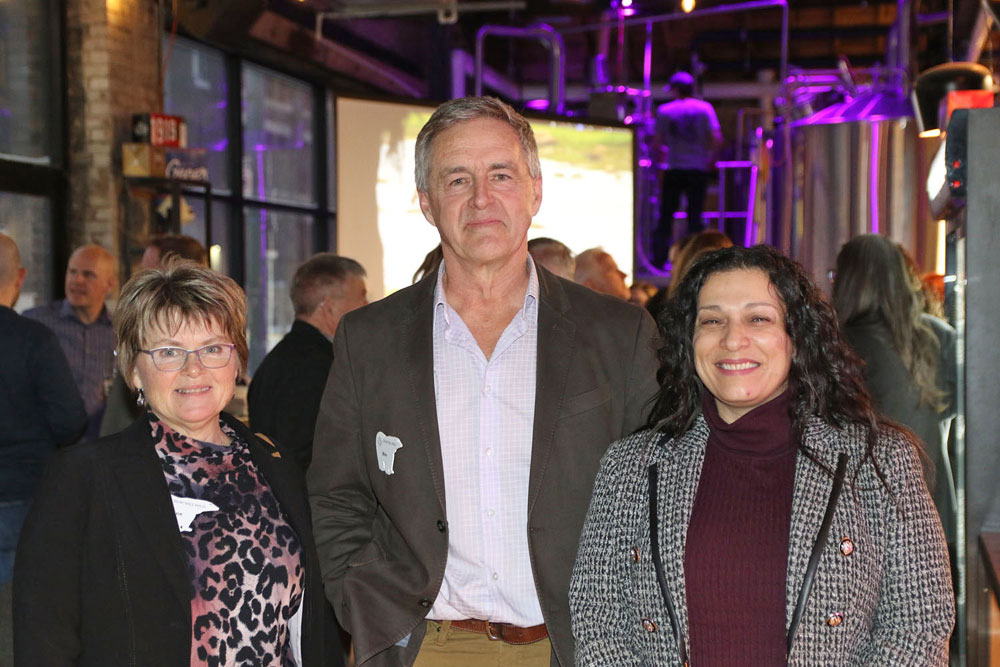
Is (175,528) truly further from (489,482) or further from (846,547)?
(846,547)

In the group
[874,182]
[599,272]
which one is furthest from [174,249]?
[874,182]

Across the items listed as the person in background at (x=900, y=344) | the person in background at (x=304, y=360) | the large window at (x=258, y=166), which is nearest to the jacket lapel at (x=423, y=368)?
the person in background at (x=304, y=360)

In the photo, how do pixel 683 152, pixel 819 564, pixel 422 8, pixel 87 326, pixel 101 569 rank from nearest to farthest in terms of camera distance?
pixel 819 564
pixel 101 569
pixel 87 326
pixel 422 8
pixel 683 152

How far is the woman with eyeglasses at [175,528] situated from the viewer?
1957 millimetres

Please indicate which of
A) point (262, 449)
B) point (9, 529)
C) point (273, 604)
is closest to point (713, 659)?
point (273, 604)

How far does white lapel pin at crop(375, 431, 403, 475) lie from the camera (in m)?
2.23

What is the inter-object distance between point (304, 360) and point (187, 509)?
193 cm

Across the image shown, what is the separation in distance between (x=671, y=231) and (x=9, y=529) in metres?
7.61

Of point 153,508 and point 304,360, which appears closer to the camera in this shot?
point 153,508

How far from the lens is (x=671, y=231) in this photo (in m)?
10.4

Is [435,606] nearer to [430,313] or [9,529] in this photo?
[430,313]

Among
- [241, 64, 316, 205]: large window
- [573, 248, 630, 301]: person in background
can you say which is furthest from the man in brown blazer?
[241, 64, 316, 205]: large window

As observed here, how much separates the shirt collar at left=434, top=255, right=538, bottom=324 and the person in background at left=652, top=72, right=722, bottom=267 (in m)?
7.76

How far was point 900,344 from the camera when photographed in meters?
3.97
